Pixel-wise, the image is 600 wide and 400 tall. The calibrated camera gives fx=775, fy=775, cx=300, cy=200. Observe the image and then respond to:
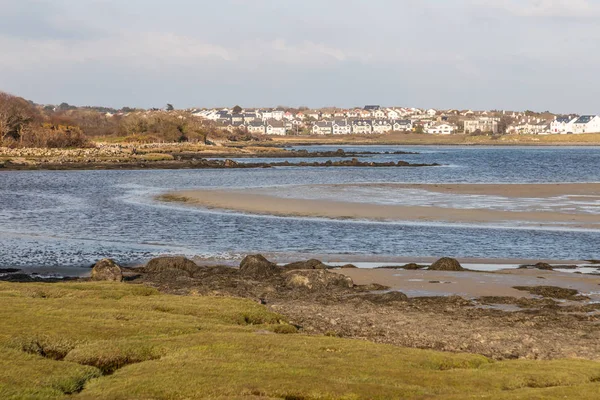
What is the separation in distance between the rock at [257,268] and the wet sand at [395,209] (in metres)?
20.9

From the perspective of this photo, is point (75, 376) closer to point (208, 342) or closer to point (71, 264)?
point (208, 342)

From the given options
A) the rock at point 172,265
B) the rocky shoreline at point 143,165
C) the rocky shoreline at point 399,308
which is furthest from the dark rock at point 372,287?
the rocky shoreline at point 143,165

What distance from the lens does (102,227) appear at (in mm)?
44031

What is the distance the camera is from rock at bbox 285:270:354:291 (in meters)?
25.0

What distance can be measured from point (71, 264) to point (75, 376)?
812 inches

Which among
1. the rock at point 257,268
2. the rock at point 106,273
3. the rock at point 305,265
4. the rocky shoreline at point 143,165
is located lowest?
the rocky shoreline at point 143,165

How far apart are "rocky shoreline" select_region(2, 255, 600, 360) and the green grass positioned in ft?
10.6

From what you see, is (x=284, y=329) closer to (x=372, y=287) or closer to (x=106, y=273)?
(x=372, y=287)

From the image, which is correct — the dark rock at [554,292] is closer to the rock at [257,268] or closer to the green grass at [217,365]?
the rock at [257,268]

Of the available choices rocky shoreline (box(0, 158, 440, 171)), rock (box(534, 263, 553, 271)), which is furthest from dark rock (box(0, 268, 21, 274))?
rocky shoreline (box(0, 158, 440, 171))

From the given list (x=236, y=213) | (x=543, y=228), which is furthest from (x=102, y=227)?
(x=543, y=228)

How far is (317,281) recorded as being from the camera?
25.2 meters

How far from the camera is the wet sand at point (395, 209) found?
→ 4772 centimetres

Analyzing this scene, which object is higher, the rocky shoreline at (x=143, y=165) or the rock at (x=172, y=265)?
the rock at (x=172, y=265)
